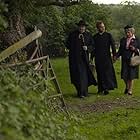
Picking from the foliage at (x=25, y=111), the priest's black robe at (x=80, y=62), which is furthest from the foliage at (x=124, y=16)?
the foliage at (x=25, y=111)

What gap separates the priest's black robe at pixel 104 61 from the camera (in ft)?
46.4

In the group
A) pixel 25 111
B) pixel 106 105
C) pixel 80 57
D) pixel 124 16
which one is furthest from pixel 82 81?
pixel 124 16

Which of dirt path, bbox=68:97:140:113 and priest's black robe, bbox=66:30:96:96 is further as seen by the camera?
priest's black robe, bbox=66:30:96:96

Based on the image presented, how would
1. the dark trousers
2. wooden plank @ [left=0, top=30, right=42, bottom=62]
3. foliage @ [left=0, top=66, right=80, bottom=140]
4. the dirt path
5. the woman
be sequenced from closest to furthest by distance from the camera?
foliage @ [left=0, top=66, right=80, bottom=140]
wooden plank @ [left=0, top=30, right=42, bottom=62]
the dirt path
the woman
the dark trousers

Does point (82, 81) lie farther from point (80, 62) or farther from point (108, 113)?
point (108, 113)

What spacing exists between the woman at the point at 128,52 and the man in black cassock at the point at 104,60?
0.26 metres

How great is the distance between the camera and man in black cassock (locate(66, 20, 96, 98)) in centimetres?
1384

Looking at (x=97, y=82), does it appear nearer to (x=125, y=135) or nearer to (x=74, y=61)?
(x=74, y=61)

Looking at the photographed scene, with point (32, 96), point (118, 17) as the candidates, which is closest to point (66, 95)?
point (32, 96)

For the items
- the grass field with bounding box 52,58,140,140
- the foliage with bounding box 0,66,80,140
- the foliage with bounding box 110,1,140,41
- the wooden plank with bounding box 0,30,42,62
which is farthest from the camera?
the foliage with bounding box 110,1,140,41

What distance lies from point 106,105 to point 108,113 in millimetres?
1331

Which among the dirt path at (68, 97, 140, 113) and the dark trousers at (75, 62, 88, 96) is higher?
the dark trousers at (75, 62, 88, 96)

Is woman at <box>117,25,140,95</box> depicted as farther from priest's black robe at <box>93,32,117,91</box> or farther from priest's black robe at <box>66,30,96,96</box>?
priest's black robe at <box>66,30,96,96</box>

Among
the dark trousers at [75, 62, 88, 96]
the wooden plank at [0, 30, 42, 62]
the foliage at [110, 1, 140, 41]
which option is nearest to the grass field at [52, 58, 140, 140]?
the dark trousers at [75, 62, 88, 96]
